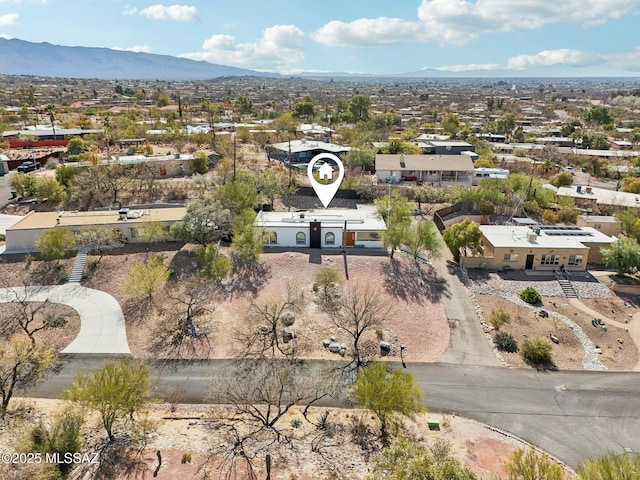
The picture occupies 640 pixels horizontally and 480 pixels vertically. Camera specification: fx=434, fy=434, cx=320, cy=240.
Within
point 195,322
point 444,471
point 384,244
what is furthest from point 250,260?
point 444,471

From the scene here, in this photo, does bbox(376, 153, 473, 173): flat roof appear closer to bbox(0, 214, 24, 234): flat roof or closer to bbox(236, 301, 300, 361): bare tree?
bbox(236, 301, 300, 361): bare tree

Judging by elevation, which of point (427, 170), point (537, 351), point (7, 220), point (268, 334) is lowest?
point (537, 351)

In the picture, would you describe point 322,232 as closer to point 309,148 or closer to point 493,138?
point 309,148

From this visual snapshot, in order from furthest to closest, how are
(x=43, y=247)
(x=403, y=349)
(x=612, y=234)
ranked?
(x=612, y=234) → (x=43, y=247) → (x=403, y=349)

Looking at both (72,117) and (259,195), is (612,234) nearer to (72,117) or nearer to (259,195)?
(259,195)

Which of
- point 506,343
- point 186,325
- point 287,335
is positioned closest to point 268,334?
point 287,335

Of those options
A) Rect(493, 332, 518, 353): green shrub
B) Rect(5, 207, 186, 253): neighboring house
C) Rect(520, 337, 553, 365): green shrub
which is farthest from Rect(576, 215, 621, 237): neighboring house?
Rect(5, 207, 186, 253): neighboring house

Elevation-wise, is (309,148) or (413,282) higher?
(309,148)

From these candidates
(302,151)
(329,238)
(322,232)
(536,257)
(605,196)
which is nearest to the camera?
(536,257)
